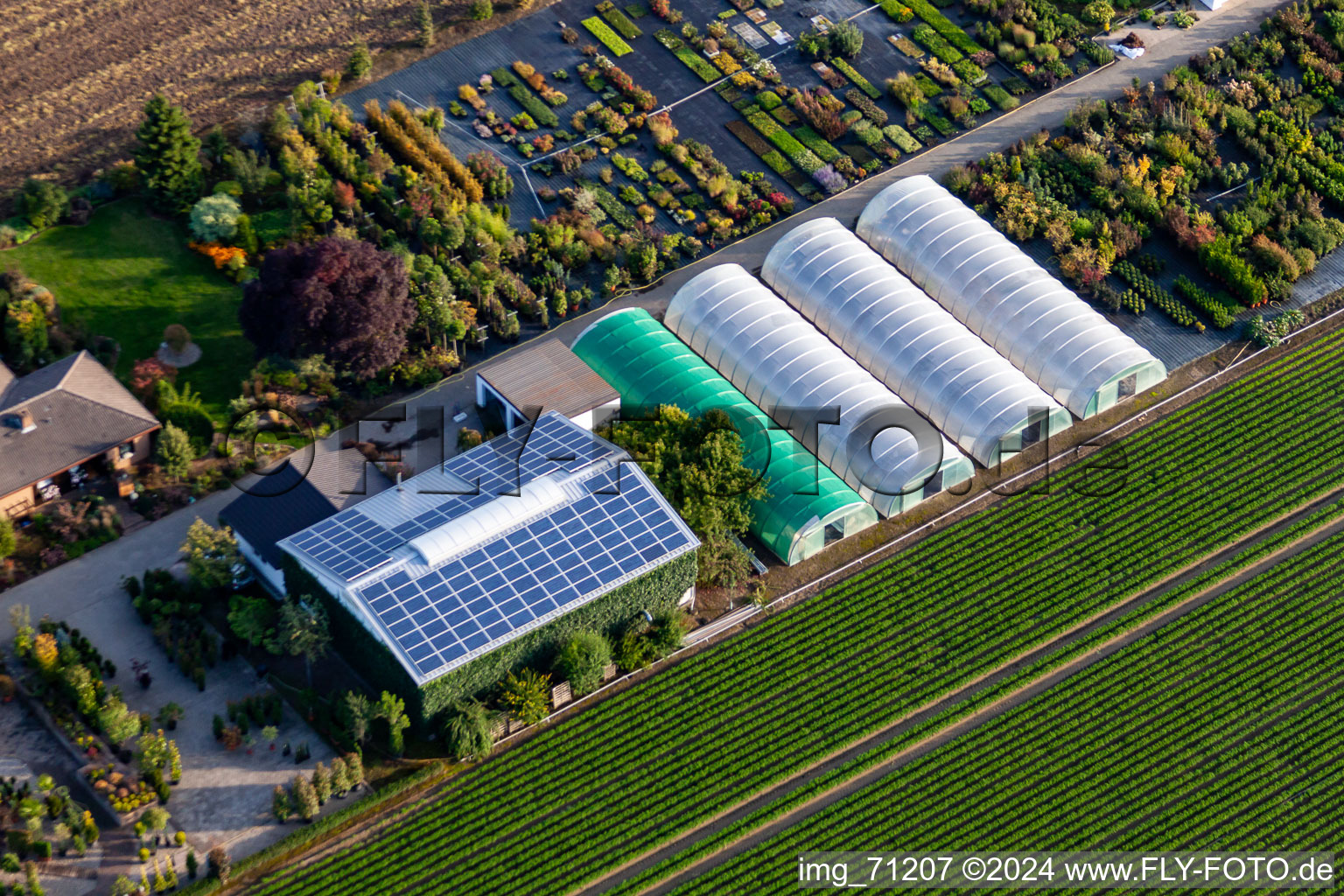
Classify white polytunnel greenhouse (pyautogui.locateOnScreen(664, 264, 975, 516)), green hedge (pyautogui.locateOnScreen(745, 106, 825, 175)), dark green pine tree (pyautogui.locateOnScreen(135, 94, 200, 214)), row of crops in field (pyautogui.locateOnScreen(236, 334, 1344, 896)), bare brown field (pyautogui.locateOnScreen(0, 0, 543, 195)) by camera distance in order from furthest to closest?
green hedge (pyautogui.locateOnScreen(745, 106, 825, 175)) → bare brown field (pyautogui.locateOnScreen(0, 0, 543, 195)) → dark green pine tree (pyautogui.locateOnScreen(135, 94, 200, 214)) → white polytunnel greenhouse (pyautogui.locateOnScreen(664, 264, 975, 516)) → row of crops in field (pyautogui.locateOnScreen(236, 334, 1344, 896))

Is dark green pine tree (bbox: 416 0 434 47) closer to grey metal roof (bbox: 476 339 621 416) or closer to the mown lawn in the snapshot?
the mown lawn

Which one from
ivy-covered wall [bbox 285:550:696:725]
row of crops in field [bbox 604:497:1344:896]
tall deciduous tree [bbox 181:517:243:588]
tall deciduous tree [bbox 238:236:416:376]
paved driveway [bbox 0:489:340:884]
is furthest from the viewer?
tall deciduous tree [bbox 238:236:416:376]

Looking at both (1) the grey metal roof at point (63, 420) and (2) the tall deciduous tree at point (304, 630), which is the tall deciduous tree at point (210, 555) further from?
(1) the grey metal roof at point (63, 420)

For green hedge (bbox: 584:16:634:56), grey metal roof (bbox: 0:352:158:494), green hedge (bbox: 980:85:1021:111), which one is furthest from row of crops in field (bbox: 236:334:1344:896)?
green hedge (bbox: 584:16:634:56)

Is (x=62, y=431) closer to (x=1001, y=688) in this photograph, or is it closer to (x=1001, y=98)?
(x=1001, y=688)

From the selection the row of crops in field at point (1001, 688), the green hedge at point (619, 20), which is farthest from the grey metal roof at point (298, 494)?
the green hedge at point (619, 20)

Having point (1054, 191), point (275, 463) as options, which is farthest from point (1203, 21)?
point (275, 463)

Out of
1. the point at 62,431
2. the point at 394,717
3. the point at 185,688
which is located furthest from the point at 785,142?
the point at 185,688

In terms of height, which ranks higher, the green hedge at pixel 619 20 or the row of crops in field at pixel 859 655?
the green hedge at pixel 619 20
